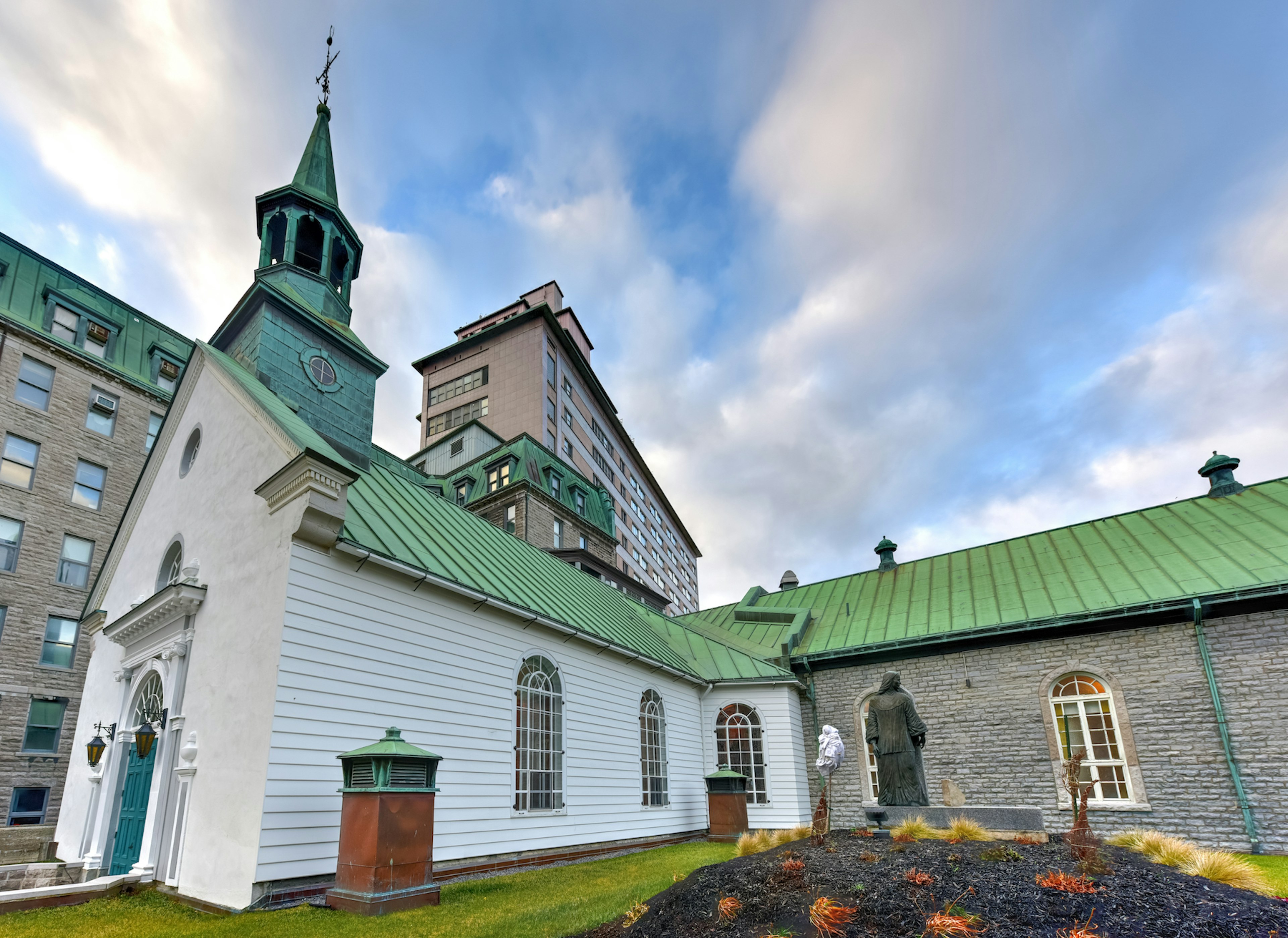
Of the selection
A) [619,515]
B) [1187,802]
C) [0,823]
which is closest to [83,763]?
[0,823]

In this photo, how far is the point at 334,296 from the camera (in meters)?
17.4

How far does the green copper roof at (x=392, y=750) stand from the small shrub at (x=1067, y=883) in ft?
21.2

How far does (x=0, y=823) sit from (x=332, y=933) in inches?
782

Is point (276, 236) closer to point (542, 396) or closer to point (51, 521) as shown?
point (51, 521)

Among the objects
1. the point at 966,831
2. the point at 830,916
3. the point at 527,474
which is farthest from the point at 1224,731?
the point at 527,474

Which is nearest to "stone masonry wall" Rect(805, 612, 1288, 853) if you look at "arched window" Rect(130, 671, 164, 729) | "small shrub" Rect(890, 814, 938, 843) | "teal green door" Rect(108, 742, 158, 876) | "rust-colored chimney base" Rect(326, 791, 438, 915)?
"small shrub" Rect(890, 814, 938, 843)

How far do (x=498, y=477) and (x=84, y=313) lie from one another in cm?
1592

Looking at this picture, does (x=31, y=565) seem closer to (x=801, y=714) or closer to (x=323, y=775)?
(x=323, y=775)

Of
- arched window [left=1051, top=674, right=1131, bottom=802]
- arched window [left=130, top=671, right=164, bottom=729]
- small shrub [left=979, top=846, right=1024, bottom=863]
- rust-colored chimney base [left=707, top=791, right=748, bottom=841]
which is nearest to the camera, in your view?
small shrub [left=979, top=846, right=1024, bottom=863]

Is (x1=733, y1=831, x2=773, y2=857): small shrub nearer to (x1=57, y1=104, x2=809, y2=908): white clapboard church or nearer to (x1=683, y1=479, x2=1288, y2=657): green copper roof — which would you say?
(x1=57, y1=104, x2=809, y2=908): white clapboard church

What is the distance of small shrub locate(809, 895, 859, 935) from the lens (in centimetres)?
575

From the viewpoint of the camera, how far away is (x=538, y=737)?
13.1m

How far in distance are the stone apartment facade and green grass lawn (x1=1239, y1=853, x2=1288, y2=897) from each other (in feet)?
91.6

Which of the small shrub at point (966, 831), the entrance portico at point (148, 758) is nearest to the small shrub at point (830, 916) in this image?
the small shrub at point (966, 831)
